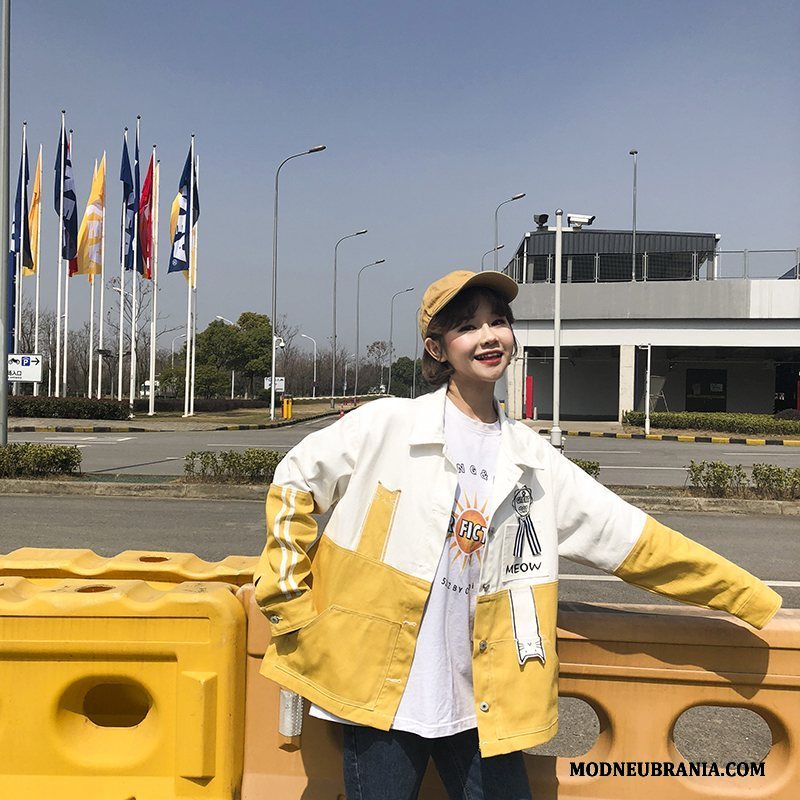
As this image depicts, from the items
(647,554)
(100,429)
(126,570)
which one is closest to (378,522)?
(647,554)

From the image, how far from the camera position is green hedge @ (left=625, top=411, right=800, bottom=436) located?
83.8ft

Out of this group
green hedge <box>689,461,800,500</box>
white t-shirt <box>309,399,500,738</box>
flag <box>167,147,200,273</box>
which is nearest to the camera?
white t-shirt <box>309,399,500,738</box>

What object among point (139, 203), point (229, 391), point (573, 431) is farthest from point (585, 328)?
point (229, 391)

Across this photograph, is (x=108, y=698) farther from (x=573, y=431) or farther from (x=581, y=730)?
(x=573, y=431)

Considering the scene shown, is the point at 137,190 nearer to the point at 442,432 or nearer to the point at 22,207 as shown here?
the point at 22,207

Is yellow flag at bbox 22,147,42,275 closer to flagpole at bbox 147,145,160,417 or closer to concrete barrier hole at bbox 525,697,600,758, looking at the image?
flagpole at bbox 147,145,160,417

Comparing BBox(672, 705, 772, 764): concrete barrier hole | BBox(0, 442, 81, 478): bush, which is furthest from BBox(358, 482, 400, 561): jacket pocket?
BBox(0, 442, 81, 478): bush

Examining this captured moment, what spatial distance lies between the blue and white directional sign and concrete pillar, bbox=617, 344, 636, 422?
75.5 feet

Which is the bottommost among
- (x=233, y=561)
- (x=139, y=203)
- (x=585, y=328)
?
(x=233, y=561)

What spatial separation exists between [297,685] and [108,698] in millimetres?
1017

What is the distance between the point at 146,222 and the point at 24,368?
18.2 metres

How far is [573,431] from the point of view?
26578mm

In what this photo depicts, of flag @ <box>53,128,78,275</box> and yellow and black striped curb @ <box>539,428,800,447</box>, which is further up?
flag @ <box>53,128,78,275</box>

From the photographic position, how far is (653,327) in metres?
31.0
